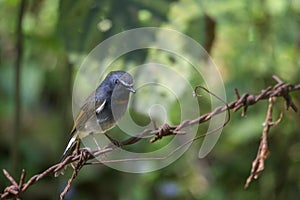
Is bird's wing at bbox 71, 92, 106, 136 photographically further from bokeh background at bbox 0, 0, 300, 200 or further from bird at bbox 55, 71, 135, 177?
bokeh background at bbox 0, 0, 300, 200

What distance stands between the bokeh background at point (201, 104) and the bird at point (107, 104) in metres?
1.08

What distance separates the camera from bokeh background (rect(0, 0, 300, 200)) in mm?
3232

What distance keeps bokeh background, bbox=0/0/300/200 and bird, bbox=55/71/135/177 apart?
1082 millimetres

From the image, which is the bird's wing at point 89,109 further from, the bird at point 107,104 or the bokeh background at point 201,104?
the bokeh background at point 201,104

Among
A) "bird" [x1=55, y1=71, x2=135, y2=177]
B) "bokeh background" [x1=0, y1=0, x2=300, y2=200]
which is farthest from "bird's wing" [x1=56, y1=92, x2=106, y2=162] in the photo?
"bokeh background" [x1=0, y1=0, x2=300, y2=200]

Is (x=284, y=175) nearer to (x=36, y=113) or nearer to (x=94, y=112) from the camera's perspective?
(x=36, y=113)

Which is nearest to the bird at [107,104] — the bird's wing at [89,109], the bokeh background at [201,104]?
the bird's wing at [89,109]

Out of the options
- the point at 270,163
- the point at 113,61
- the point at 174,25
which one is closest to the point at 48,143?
the point at 270,163

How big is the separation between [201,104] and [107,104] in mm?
2025

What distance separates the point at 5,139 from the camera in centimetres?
414

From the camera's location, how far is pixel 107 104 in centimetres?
165

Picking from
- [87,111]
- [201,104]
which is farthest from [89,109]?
[201,104]

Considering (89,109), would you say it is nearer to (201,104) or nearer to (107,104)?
(107,104)

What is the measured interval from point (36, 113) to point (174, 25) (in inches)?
64.6
